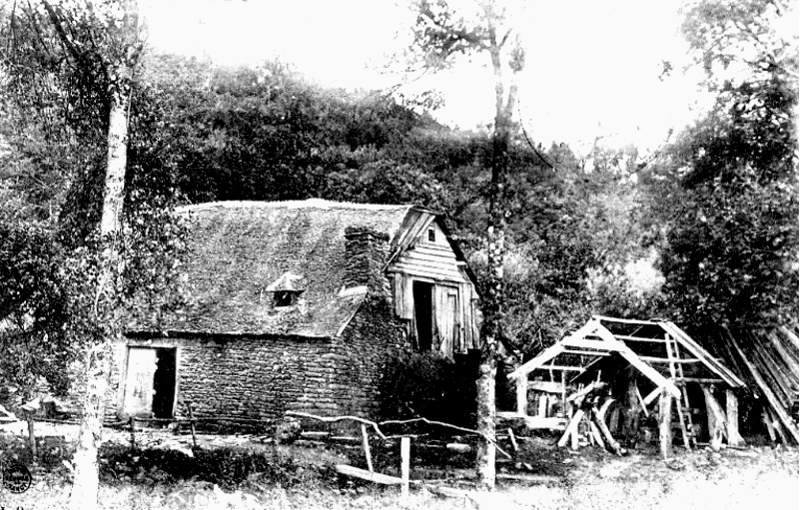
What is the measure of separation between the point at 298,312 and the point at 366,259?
2085 mm

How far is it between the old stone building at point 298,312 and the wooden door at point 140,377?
3 cm

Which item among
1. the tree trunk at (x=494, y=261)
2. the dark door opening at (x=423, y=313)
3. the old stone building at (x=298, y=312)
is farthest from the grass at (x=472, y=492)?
the dark door opening at (x=423, y=313)

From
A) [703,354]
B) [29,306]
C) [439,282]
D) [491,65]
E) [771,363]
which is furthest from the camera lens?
[439,282]

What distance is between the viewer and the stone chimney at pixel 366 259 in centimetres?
2083

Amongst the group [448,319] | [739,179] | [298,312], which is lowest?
[298,312]

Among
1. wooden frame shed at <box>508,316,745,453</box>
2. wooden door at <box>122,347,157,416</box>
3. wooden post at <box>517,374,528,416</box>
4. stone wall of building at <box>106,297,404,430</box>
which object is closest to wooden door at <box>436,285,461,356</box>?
stone wall of building at <box>106,297,404,430</box>

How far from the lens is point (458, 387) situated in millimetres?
21781

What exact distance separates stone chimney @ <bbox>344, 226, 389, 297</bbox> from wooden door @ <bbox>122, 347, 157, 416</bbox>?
5.39m

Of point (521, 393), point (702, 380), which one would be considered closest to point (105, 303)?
point (521, 393)

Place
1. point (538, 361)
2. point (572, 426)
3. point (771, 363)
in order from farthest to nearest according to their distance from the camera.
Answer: point (572, 426), point (538, 361), point (771, 363)

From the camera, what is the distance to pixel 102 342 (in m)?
12.2

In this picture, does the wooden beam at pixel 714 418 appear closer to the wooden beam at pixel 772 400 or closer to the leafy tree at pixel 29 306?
the wooden beam at pixel 772 400

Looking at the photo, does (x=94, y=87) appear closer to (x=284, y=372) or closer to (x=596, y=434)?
(x=284, y=372)

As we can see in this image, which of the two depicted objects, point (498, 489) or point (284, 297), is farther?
point (284, 297)
